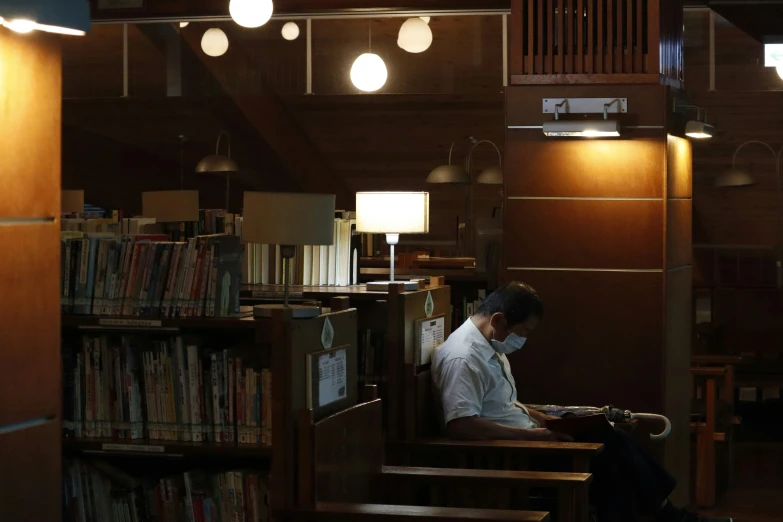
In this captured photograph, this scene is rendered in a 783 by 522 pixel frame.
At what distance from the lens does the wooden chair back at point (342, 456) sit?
328 cm

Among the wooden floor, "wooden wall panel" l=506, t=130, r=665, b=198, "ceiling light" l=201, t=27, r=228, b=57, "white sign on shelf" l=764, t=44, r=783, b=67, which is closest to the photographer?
"wooden wall panel" l=506, t=130, r=665, b=198

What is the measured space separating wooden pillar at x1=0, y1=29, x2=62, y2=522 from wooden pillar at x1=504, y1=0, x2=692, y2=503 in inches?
115

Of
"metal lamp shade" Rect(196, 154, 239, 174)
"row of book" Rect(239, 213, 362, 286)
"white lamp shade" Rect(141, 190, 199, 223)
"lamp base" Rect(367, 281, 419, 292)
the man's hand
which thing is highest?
"metal lamp shade" Rect(196, 154, 239, 174)

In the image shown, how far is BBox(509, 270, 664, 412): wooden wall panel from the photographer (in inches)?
213

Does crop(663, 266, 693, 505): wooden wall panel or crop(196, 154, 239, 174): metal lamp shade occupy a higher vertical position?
crop(196, 154, 239, 174): metal lamp shade

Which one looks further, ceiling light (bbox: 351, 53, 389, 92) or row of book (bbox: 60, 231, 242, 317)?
ceiling light (bbox: 351, 53, 389, 92)

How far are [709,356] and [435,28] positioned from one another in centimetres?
412

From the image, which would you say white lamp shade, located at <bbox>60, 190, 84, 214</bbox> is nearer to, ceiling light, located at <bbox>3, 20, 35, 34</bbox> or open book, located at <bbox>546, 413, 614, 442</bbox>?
open book, located at <bbox>546, 413, 614, 442</bbox>

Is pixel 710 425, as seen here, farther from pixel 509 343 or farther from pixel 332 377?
pixel 332 377

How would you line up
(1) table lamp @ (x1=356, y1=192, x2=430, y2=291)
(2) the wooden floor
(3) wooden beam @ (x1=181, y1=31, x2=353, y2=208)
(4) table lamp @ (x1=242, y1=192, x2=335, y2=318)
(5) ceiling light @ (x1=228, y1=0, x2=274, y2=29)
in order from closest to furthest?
(4) table lamp @ (x1=242, y1=192, x2=335, y2=318) → (1) table lamp @ (x1=356, y1=192, x2=430, y2=291) → (2) the wooden floor → (5) ceiling light @ (x1=228, y1=0, x2=274, y2=29) → (3) wooden beam @ (x1=181, y1=31, x2=353, y2=208)

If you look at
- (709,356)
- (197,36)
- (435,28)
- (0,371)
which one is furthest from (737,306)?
(0,371)

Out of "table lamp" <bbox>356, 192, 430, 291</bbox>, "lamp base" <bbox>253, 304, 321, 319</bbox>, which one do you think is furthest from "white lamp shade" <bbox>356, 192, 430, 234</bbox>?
"lamp base" <bbox>253, 304, 321, 319</bbox>

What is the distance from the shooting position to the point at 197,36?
1088 centimetres

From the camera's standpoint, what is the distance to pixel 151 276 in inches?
152
